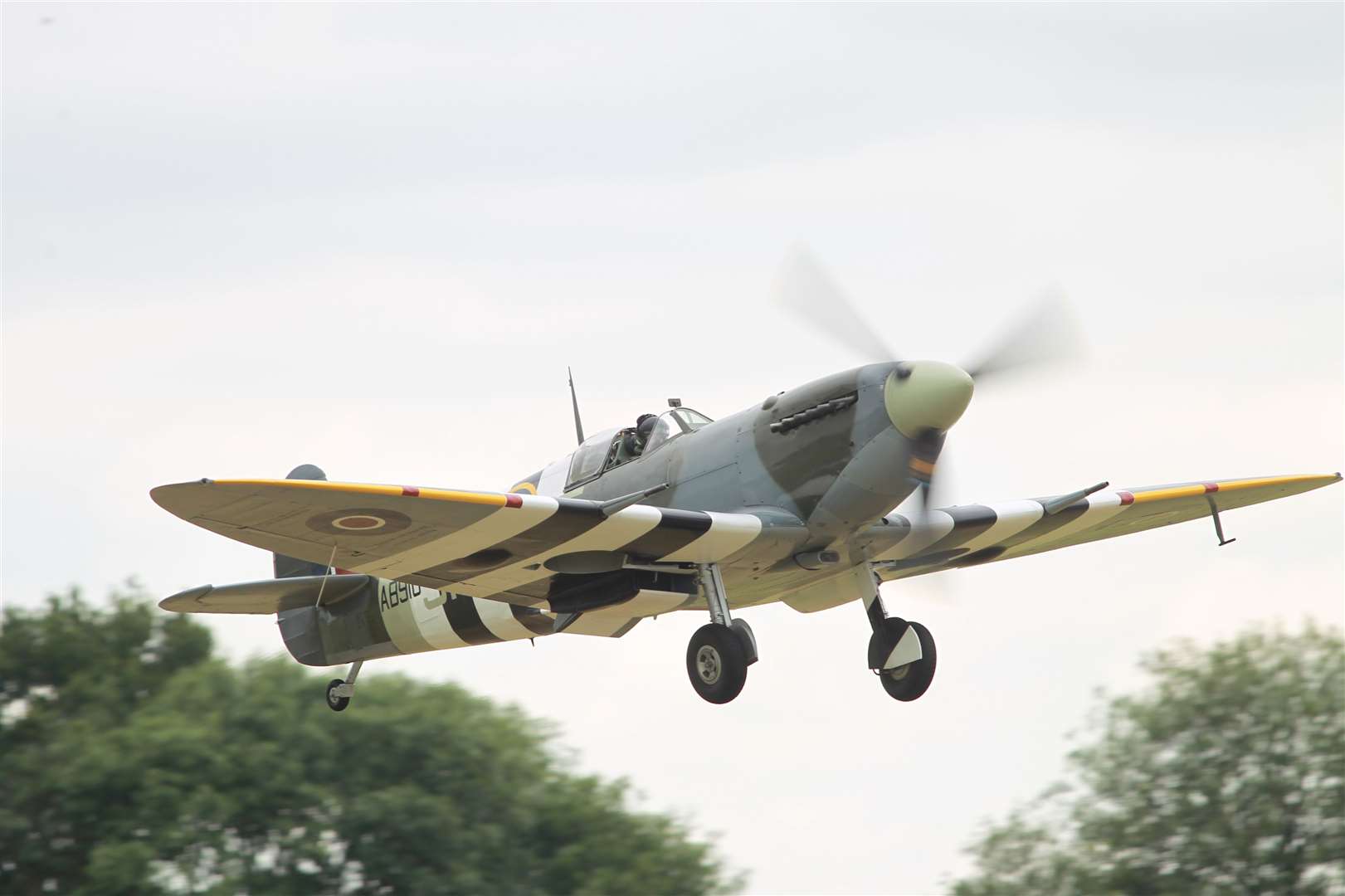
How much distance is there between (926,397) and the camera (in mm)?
12234

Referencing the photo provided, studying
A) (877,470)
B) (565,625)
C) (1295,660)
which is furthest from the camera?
(1295,660)

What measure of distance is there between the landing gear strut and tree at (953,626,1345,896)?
48.8 feet

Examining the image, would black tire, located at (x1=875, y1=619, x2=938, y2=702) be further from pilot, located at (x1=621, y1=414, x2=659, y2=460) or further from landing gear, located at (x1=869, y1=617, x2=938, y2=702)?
pilot, located at (x1=621, y1=414, x2=659, y2=460)

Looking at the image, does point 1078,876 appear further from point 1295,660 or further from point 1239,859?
point 1295,660

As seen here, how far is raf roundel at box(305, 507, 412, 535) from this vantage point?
467 inches

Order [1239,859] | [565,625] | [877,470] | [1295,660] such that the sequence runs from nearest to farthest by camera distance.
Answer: [877,470], [565,625], [1239,859], [1295,660]

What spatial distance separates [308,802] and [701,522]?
2317 centimetres

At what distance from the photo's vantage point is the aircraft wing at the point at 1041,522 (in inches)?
549

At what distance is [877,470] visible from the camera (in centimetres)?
1240

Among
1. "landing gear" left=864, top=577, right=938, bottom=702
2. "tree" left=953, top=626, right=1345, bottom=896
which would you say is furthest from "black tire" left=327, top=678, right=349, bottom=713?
"tree" left=953, top=626, right=1345, bottom=896

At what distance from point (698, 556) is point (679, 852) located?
20.4 metres

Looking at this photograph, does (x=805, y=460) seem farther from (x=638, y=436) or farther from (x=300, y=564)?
(x=300, y=564)

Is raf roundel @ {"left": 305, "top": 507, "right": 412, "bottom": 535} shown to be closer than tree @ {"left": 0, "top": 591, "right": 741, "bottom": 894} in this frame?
Yes

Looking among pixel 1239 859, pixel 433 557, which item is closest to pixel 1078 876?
pixel 1239 859
